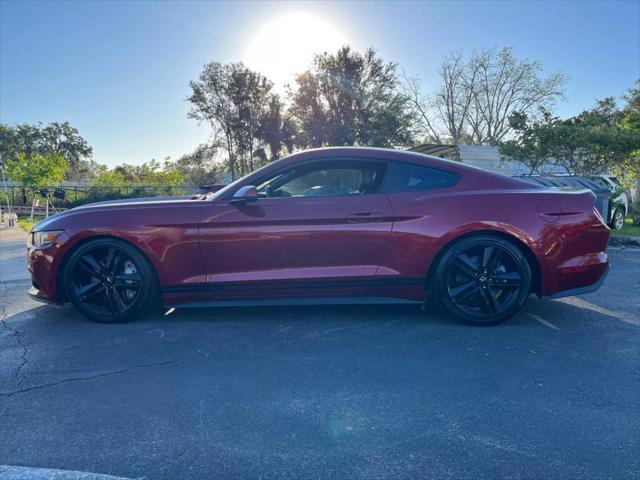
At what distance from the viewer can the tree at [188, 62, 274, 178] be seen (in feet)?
102

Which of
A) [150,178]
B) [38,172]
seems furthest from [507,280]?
[150,178]

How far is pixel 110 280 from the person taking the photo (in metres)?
3.75

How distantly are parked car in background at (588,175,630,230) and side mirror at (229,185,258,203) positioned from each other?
9.28m

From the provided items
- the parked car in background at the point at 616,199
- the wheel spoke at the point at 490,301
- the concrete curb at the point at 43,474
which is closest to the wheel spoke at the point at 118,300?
the concrete curb at the point at 43,474

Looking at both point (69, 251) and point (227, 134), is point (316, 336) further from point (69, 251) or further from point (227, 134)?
point (227, 134)

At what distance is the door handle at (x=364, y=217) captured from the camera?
3613 mm

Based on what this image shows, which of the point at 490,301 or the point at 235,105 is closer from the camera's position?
the point at 490,301

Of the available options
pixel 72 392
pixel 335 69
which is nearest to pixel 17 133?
pixel 335 69

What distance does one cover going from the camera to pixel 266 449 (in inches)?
80.4

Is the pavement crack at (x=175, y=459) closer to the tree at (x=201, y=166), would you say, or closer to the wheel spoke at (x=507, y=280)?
the wheel spoke at (x=507, y=280)

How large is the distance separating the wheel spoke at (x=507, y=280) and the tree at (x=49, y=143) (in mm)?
52718

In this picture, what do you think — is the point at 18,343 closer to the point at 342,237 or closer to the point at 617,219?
the point at 342,237

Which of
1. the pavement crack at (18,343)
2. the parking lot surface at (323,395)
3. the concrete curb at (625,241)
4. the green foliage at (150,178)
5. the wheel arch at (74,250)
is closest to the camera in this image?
the parking lot surface at (323,395)

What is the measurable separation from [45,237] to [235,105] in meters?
29.7
